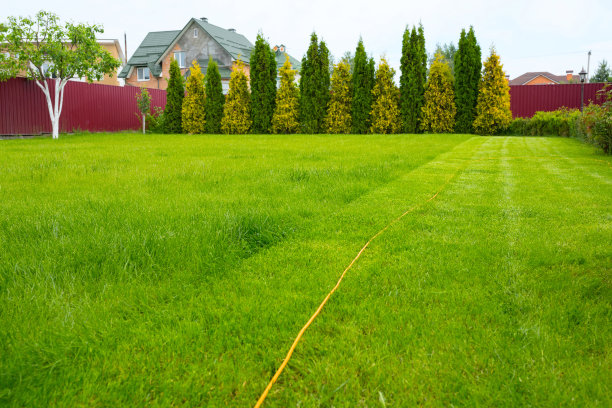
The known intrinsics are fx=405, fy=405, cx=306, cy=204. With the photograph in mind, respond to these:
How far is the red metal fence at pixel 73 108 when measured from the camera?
48.1 ft

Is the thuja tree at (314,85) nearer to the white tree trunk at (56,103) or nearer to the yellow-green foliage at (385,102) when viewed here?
the yellow-green foliage at (385,102)

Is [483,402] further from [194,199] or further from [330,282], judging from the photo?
[194,199]

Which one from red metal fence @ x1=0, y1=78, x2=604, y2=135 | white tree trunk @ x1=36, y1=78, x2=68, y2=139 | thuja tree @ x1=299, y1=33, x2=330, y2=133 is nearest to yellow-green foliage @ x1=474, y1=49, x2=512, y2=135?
red metal fence @ x1=0, y1=78, x2=604, y2=135

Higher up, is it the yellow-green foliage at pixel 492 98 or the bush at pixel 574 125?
the yellow-green foliage at pixel 492 98

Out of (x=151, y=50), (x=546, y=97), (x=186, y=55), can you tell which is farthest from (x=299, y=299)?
(x=151, y=50)

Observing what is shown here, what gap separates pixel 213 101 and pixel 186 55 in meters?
15.5

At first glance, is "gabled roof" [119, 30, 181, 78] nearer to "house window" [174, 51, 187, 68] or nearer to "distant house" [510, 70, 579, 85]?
"house window" [174, 51, 187, 68]

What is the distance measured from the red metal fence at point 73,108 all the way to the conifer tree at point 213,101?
3.82 m

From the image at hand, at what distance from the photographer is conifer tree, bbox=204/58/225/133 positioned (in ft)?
59.8

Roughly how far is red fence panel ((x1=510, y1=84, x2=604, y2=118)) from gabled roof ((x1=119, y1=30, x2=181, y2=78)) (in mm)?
24805

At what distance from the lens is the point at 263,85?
1772cm

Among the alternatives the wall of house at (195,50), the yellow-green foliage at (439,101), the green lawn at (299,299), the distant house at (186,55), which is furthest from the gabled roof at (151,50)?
the green lawn at (299,299)

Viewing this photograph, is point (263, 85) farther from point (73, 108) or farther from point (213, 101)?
point (73, 108)

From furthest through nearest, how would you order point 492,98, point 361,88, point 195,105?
1. point 195,105
2. point 361,88
3. point 492,98
